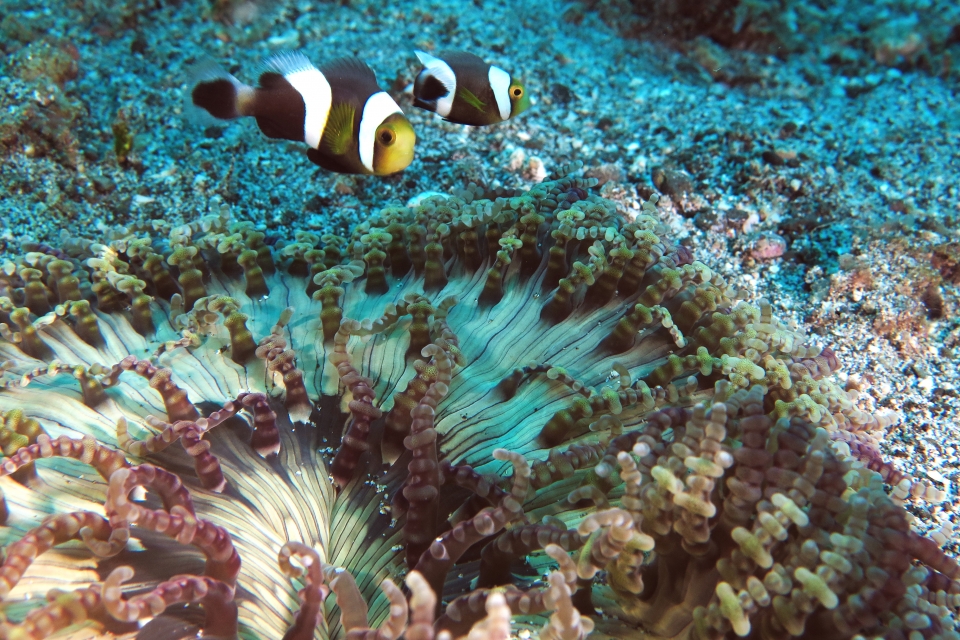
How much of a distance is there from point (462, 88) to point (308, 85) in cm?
92

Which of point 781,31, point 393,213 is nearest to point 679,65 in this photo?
point 781,31

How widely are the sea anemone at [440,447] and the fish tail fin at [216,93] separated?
0.53 m

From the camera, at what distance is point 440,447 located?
2.54 meters

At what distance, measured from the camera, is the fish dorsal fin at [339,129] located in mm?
3100

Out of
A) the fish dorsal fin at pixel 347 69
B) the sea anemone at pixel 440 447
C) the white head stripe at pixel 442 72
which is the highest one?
the fish dorsal fin at pixel 347 69

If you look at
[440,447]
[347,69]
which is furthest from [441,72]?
[440,447]

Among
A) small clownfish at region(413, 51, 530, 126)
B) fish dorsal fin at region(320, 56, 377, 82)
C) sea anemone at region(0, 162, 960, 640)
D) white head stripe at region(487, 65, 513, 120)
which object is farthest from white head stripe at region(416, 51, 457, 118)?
sea anemone at region(0, 162, 960, 640)

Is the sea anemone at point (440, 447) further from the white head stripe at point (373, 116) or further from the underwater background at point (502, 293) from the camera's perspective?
the white head stripe at point (373, 116)

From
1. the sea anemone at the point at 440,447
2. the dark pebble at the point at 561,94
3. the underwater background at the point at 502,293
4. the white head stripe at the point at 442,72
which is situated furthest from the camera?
the dark pebble at the point at 561,94

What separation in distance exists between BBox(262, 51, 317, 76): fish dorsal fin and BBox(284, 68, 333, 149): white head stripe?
2cm

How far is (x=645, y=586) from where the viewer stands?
198 cm

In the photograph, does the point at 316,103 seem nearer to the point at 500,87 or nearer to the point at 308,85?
the point at 308,85

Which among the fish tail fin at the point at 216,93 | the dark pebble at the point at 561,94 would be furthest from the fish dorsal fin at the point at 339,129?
the dark pebble at the point at 561,94

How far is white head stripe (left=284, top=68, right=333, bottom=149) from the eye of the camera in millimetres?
3082
